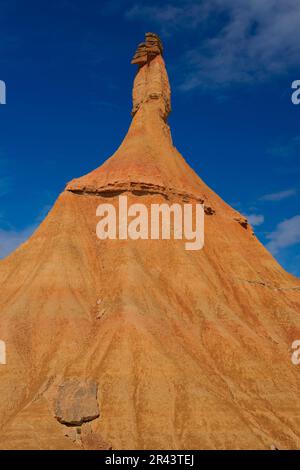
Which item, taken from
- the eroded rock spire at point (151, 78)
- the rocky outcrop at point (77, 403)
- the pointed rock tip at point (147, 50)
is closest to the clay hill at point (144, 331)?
the rocky outcrop at point (77, 403)

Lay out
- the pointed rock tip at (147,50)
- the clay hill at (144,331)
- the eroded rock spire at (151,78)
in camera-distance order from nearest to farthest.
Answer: the clay hill at (144,331), the eroded rock spire at (151,78), the pointed rock tip at (147,50)

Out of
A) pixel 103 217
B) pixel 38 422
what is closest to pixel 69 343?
pixel 38 422

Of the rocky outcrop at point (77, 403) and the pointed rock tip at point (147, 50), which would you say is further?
the pointed rock tip at point (147, 50)

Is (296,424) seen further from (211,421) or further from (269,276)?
(269,276)

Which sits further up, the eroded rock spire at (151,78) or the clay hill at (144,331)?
the eroded rock spire at (151,78)

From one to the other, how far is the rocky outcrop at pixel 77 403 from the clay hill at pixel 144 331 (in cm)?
8

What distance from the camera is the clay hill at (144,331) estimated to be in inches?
1387

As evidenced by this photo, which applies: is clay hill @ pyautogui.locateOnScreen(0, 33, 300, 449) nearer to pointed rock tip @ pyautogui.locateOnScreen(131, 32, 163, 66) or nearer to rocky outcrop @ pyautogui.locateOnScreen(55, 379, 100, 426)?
rocky outcrop @ pyautogui.locateOnScreen(55, 379, 100, 426)

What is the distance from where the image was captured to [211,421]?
116 feet

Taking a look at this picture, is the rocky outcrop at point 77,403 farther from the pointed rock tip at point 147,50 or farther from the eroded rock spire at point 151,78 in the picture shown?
the pointed rock tip at point 147,50

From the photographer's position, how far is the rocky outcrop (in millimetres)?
35031

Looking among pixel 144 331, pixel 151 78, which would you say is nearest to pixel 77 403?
pixel 144 331

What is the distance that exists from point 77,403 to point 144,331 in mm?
7860

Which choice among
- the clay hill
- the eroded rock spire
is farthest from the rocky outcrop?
the eroded rock spire
